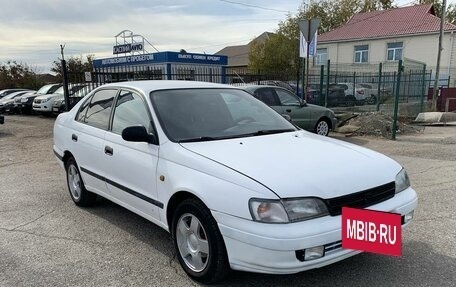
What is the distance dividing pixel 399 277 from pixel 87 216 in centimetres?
355

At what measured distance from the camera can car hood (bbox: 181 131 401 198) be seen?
2.90 meters

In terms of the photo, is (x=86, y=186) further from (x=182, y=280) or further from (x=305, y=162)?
(x=305, y=162)

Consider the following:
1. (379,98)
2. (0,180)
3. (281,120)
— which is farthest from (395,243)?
(379,98)

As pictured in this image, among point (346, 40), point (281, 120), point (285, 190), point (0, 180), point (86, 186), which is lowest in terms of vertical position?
point (0, 180)

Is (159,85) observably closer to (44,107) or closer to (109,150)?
(109,150)

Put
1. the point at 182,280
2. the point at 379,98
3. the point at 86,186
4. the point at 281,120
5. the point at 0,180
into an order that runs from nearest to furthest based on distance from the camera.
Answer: the point at 182,280 → the point at 281,120 → the point at 86,186 → the point at 0,180 → the point at 379,98

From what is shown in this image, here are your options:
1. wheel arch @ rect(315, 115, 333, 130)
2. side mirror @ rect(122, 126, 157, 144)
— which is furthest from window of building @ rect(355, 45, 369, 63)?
side mirror @ rect(122, 126, 157, 144)

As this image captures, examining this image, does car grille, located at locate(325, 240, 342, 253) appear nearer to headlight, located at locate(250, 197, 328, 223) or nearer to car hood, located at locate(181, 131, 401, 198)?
headlight, located at locate(250, 197, 328, 223)

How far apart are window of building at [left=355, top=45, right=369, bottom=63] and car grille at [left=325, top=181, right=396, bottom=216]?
3634 cm

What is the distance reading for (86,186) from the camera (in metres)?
5.03

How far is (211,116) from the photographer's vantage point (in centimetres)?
408

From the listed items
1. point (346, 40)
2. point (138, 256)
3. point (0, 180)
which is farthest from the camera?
A: point (346, 40)

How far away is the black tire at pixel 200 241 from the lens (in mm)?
3062

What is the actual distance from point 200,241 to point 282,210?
821 millimetres
